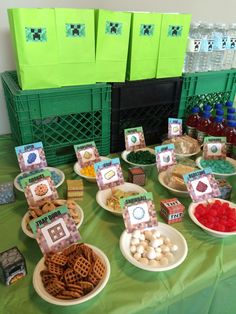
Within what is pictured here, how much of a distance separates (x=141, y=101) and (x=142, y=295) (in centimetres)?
84

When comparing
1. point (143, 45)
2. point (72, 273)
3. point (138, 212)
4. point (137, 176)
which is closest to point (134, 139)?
point (137, 176)

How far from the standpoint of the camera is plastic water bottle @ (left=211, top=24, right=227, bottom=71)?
1.29 m

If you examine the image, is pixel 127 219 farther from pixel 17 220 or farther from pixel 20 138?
pixel 20 138

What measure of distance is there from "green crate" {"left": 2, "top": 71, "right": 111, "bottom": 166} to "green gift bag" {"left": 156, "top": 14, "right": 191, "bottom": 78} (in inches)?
11.7

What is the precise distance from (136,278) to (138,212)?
0.64 ft

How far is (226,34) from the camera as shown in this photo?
51.7 inches

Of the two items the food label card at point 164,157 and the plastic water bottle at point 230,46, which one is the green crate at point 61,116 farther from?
the plastic water bottle at point 230,46

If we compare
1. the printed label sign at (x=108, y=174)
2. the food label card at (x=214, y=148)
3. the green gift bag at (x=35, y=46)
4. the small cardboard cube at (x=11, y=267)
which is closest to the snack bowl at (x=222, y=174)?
the food label card at (x=214, y=148)

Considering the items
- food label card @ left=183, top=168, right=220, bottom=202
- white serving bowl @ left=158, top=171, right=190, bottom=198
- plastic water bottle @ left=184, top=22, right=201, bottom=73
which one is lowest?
white serving bowl @ left=158, top=171, right=190, bottom=198

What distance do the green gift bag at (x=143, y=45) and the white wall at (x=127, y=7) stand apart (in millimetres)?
524

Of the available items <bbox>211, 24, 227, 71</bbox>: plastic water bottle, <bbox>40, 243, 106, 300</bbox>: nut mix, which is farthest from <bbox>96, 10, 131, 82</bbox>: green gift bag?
<bbox>40, 243, 106, 300</bbox>: nut mix

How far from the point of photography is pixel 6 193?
949mm

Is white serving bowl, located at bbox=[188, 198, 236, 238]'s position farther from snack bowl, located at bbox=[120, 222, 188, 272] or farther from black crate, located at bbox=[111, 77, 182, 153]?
black crate, located at bbox=[111, 77, 182, 153]

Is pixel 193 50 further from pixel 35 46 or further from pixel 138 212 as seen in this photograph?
pixel 138 212
